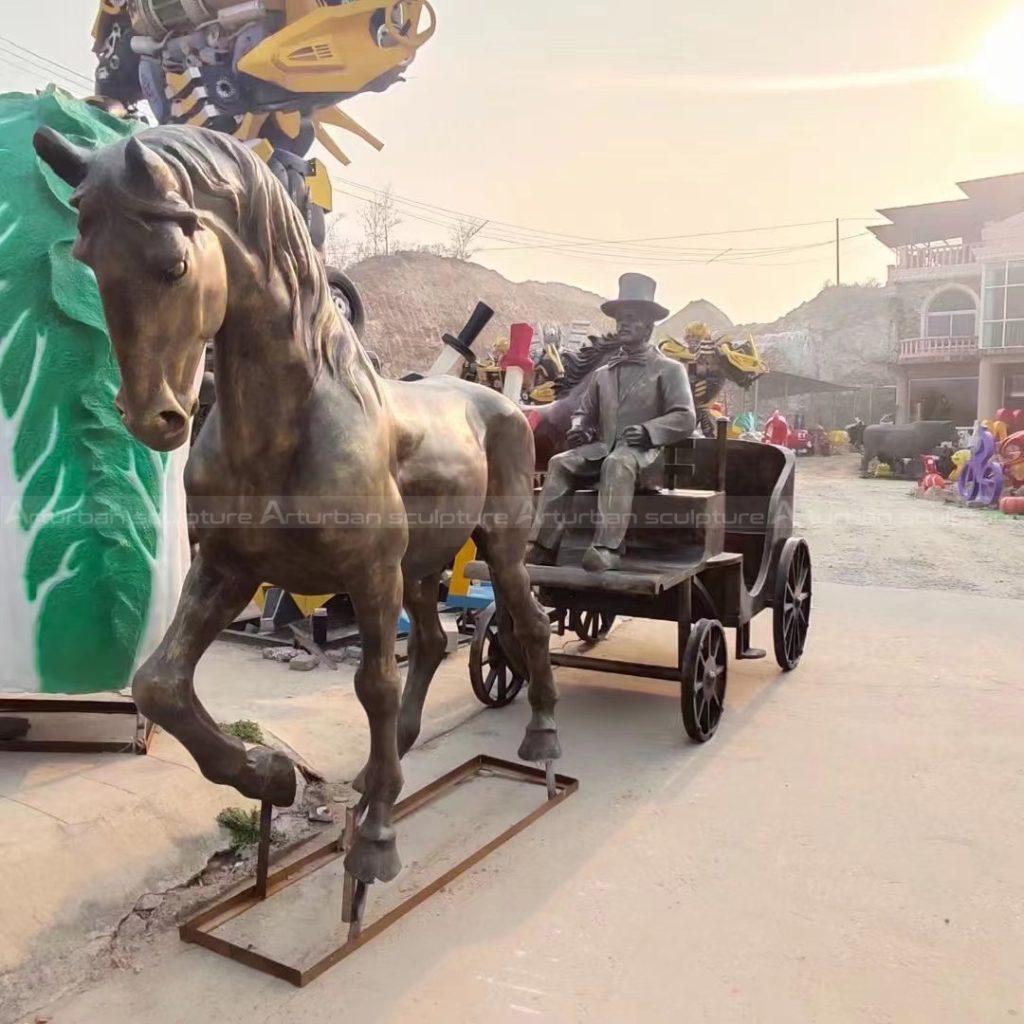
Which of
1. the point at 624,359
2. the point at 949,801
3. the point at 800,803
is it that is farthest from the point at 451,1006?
the point at 624,359

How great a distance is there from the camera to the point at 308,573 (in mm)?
2217

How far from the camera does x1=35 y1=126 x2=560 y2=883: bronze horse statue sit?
1580 mm

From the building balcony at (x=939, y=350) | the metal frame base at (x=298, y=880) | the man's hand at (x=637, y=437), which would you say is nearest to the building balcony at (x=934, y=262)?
the building balcony at (x=939, y=350)

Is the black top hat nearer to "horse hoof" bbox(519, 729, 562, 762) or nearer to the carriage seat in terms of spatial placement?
the carriage seat

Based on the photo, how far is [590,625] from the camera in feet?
19.9

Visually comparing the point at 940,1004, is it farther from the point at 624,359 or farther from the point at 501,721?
the point at 624,359

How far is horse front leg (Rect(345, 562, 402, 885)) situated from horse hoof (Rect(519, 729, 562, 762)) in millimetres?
1048

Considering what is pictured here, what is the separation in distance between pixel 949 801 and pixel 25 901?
10.6 feet

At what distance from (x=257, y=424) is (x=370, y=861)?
1.21m

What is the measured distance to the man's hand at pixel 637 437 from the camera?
416 cm

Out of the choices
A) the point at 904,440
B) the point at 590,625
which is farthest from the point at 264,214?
the point at 904,440

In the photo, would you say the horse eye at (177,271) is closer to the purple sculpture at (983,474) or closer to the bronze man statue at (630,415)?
the bronze man statue at (630,415)

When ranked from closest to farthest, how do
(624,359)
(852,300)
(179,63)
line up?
(624,359)
(179,63)
(852,300)

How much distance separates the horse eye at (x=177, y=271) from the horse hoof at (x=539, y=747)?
92.4 inches
